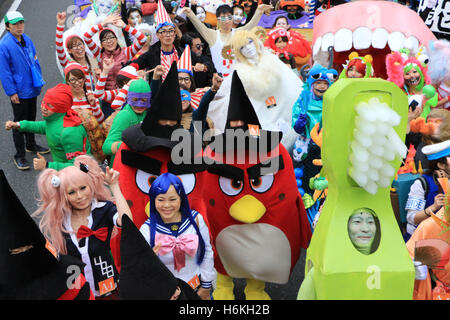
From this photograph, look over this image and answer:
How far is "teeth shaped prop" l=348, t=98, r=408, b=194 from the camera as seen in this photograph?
240 cm

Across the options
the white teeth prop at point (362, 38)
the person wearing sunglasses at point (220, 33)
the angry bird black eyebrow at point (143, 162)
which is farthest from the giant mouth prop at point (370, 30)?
the angry bird black eyebrow at point (143, 162)

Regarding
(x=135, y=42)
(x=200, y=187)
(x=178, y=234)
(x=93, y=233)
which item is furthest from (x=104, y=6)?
(x=178, y=234)

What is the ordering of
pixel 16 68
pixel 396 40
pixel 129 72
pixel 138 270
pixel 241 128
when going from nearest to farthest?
pixel 138 270 < pixel 241 128 < pixel 129 72 < pixel 16 68 < pixel 396 40

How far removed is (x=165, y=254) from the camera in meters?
3.09

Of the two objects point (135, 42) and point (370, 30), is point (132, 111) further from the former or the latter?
point (370, 30)

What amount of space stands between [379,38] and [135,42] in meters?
3.06

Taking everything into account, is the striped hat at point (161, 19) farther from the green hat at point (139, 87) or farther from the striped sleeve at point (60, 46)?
the green hat at point (139, 87)

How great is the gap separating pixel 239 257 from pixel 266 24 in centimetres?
557

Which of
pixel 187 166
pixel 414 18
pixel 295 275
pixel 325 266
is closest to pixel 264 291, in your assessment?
pixel 295 275

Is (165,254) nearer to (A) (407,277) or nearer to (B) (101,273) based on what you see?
(B) (101,273)

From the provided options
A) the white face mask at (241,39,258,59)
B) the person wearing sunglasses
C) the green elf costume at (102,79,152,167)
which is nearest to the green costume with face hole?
the green elf costume at (102,79,152,167)

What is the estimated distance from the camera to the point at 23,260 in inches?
91.8

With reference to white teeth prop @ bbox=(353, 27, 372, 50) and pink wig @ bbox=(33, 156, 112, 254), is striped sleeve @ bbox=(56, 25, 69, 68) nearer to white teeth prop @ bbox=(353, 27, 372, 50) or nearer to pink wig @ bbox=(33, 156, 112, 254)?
pink wig @ bbox=(33, 156, 112, 254)
